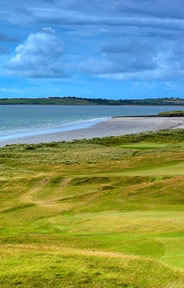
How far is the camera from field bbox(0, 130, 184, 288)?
1096 cm

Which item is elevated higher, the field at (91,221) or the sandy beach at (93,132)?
the sandy beach at (93,132)

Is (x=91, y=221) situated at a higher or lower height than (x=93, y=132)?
lower

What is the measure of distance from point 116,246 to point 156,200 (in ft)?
33.5

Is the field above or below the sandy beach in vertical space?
below

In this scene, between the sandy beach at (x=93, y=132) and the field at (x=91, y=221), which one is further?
the sandy beach at (x=93, y=132)

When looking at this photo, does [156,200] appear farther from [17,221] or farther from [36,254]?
[36,254]

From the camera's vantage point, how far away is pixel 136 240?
16062mm

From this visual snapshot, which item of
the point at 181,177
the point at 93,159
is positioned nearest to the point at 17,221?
the point at 181,177

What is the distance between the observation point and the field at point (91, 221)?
11.0 metres

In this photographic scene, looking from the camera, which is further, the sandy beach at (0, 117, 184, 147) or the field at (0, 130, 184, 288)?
the sandy beach at (0, 117, 184, 147)

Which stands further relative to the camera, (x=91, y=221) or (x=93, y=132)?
(x=93, y=132)

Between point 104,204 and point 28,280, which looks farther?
point 104,204

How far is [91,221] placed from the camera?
2045 centimetres

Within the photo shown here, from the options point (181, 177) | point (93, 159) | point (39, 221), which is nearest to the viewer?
point (39, 221)
